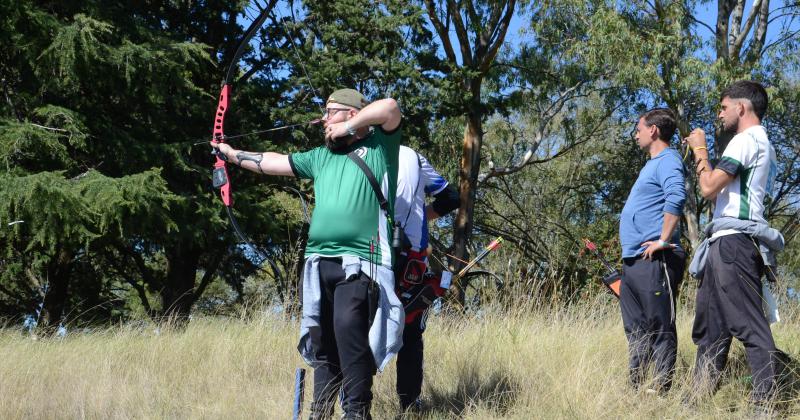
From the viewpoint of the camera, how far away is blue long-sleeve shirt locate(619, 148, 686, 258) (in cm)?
420

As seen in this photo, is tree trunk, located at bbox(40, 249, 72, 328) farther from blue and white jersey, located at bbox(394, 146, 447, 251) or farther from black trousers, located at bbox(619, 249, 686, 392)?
black trousers, located at bbox(619, 249, 686, 392)

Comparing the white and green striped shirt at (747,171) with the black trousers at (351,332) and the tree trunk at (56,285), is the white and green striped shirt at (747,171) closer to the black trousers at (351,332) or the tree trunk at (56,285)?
the black trousers at (351,332)

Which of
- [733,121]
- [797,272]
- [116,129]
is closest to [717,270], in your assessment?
[733,121]

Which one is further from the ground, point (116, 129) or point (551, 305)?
point (116, 129)

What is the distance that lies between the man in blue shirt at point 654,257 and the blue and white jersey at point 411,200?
1159 millimetres

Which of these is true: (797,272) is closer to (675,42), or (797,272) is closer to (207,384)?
(675,42)

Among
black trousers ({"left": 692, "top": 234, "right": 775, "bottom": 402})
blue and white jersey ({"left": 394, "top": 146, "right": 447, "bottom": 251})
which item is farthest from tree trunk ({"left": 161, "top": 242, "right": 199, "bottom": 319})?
black trousers ({"left": 692, "top": 234, "right": 775, "bottom": 402})

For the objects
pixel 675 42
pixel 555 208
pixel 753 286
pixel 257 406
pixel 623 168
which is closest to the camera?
pixel 753 286

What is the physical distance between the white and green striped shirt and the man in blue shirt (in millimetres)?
354

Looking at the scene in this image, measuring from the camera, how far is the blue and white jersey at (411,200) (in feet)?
12.9

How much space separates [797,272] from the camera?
69.5 feet

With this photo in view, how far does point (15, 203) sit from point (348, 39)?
8.95 metres

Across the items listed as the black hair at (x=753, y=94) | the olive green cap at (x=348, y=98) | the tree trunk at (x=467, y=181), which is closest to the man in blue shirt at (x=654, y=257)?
the black hair at (x=753, y=94)

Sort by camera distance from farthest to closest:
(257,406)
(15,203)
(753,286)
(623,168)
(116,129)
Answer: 1. (623,168)
2. (116,129)
3. (15,203)
4. (257,406)
5. (753,286)
